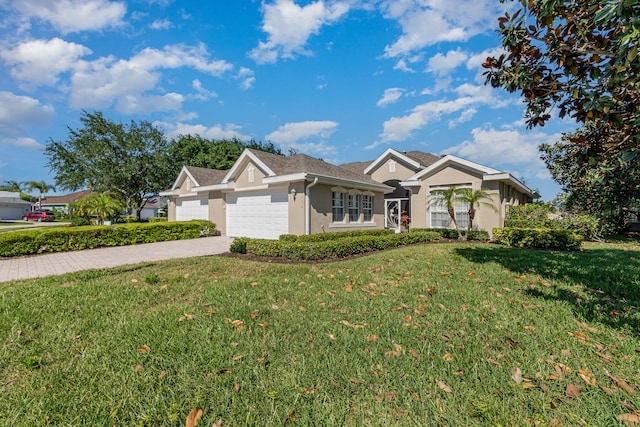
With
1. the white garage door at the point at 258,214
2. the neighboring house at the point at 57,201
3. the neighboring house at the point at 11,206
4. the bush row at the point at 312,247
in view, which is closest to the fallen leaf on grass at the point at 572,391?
the bush row at the point at 312,247

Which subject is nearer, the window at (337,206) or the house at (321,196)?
the house at (321,196)

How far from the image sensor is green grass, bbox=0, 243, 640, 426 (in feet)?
7.78

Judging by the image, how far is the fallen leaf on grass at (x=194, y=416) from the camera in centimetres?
221

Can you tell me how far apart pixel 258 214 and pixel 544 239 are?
44.5 ft

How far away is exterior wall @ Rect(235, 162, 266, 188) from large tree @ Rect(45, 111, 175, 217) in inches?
748

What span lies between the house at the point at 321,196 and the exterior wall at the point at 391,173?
7.7 inches

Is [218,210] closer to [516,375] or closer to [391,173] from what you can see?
[391,173]

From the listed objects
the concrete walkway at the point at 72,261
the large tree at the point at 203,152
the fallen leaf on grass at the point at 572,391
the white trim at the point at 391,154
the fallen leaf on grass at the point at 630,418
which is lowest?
the concrete walkway at the point at 72,261

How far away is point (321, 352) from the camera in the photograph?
10.6ft

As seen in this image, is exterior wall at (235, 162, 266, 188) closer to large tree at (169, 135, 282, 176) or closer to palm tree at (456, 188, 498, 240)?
palm tree at (456, 188, 498, 240)

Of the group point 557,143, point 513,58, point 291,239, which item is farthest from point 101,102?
point 557,143

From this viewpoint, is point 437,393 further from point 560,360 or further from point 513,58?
point 513,58

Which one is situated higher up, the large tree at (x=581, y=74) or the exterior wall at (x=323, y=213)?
the large tree at (x=581, y=74)

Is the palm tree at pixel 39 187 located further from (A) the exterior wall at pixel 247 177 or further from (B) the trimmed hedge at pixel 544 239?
(B) the trimmed hedge at pixel 544 239
